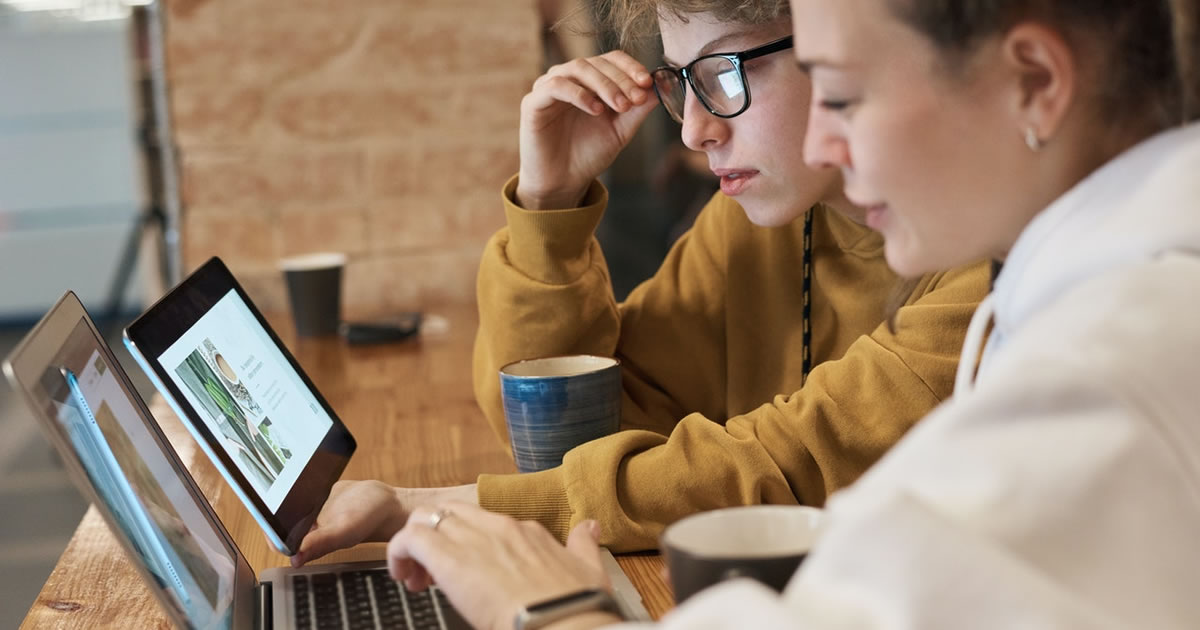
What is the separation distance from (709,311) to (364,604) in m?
0.64

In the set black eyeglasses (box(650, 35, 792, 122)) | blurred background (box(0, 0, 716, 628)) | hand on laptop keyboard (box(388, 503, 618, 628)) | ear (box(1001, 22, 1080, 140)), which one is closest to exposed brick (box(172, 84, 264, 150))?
blurred background (box(0, 0, 716, 628))

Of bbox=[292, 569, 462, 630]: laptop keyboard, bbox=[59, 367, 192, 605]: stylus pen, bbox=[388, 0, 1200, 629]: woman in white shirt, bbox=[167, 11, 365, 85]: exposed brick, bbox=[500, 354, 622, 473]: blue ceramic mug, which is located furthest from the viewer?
bbox=[167, 11, 365, 85]: exposed brick

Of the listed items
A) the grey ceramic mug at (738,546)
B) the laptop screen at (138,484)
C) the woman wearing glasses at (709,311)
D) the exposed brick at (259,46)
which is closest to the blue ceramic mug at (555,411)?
the woman wearing glasses at (709,311)

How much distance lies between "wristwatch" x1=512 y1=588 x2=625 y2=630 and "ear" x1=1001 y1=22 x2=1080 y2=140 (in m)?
0.36

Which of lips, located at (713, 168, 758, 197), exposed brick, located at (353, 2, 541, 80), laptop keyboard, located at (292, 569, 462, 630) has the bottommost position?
laptop keyboard, located at (292, 569, 462, 630)

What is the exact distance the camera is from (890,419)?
3.33 feet

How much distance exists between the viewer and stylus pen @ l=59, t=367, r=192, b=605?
733 mm

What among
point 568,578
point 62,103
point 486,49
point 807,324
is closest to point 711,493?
point 568,578

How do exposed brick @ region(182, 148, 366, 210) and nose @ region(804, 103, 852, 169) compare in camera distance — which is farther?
exposed brick @ region(182, 148, 366, 210)

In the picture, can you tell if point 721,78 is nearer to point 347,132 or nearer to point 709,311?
point 709,311

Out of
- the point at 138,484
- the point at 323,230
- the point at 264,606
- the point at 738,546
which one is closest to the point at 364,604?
the point at 264,606

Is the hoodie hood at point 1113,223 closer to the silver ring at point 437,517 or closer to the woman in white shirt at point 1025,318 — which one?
the woman in white shirt at point 1025,318

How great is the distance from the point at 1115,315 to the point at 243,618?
61cm

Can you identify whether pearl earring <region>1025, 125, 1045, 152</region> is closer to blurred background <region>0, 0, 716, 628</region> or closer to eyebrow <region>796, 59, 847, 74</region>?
eyebrow <region>796, 59, 847, 74</region>
